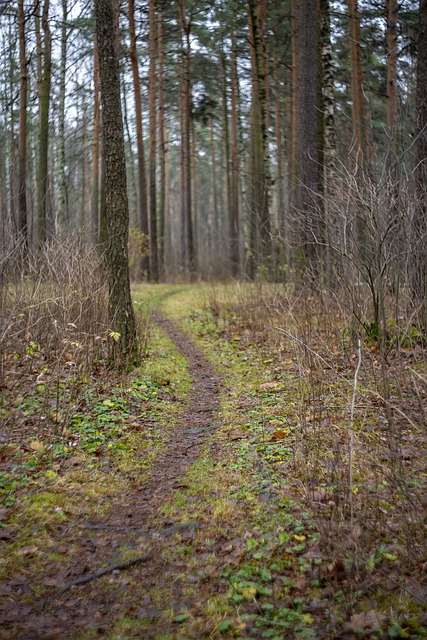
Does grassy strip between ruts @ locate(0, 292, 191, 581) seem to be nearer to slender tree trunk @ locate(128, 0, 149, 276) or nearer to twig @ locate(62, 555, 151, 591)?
twig @ locate(62, 555, 151, 591)

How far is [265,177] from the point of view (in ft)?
48.9

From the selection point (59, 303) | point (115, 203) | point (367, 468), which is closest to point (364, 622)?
point (367, 468)

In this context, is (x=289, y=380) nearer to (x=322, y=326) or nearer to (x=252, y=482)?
(x=322, y=326)

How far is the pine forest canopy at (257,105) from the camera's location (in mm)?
6723

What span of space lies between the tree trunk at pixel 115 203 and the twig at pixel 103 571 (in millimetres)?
3737

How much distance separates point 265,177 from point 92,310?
919cm

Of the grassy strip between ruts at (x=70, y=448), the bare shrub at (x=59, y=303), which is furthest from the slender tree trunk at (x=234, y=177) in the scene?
the grassy strip between ruts at (x=70, y=448)

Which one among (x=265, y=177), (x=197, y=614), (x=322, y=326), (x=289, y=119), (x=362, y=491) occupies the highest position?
(x=289, y=119)

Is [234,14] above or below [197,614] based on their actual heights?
above

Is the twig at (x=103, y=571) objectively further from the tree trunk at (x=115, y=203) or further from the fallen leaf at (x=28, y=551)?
the tree trunk at (x=115, y=203)

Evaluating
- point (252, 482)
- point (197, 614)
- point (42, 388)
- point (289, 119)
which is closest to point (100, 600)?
point (197, 614)

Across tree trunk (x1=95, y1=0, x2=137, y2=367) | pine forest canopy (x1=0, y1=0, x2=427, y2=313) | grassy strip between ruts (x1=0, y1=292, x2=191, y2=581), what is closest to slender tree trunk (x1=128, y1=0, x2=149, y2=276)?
pine forest canopy (x1=0, y1=0, x2=427, y2=313)

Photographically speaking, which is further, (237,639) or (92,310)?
(92,310)

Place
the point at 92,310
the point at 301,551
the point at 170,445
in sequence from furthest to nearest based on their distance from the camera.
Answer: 1. the point at 92,310
2. the point at 170,445
3. the point at 301,551
